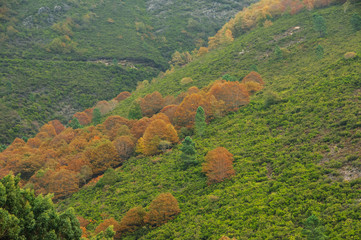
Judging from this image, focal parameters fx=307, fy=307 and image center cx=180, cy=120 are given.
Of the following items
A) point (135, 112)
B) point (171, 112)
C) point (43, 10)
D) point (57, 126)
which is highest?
point (43, 10)

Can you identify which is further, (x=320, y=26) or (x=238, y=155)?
(x=320, y=26)

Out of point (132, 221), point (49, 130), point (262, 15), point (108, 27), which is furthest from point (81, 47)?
point (132, 221)

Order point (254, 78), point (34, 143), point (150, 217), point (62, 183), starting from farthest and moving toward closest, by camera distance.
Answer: point (34, 143)
point (254, 78)
point (62, 183)
point (150, 217)

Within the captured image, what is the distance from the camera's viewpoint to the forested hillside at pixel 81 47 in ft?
343

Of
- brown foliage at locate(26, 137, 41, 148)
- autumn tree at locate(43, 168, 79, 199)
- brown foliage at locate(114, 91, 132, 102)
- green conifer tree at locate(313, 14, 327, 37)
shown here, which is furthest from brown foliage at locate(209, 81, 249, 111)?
brown foliage at locate(114, 91, 132, 102)

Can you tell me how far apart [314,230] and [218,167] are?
18.7 meters

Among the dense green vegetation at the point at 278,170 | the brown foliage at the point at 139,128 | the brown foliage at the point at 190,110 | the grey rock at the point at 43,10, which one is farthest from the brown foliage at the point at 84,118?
the grey rock at the point at 43,10

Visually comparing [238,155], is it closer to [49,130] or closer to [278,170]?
[278,170]

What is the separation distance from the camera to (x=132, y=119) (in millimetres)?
73062

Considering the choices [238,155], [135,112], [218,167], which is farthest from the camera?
[135,112]

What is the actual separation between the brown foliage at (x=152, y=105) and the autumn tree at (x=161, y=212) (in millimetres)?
43347

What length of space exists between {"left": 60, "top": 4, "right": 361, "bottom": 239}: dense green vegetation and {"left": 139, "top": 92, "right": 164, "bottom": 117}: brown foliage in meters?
22.0

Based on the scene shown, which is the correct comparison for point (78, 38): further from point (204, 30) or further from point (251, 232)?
point (251, 232)

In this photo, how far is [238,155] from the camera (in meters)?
43.2
